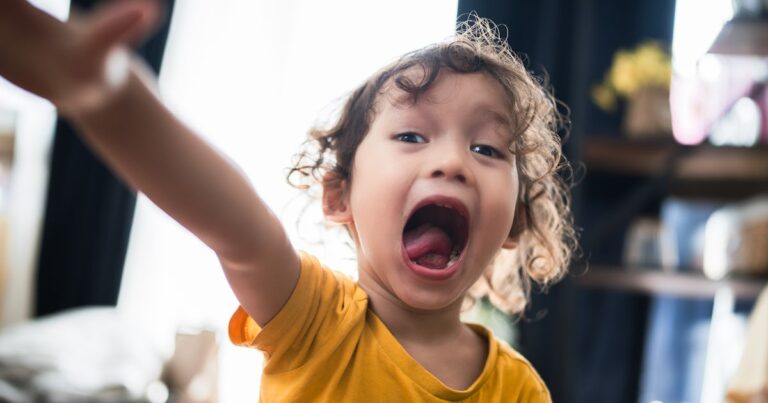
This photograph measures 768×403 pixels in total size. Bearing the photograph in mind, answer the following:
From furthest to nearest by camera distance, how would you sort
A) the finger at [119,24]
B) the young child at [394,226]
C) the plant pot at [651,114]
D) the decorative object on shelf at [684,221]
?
the decorative object on shelf at [684,221] < the plant pot at [651,114] < the young child at [394,226] < the finger at [119,24]

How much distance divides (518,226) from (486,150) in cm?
20

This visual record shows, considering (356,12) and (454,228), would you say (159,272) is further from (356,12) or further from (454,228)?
(454,228)

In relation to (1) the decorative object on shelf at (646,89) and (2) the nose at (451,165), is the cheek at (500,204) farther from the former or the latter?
(1) the decorative object on shelf at (646,89)

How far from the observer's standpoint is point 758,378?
113 cm

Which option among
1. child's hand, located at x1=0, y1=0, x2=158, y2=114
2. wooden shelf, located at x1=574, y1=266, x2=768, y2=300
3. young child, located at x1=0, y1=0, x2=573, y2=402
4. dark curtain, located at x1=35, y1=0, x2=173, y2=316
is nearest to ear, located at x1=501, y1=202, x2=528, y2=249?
young child, located at x1=0, y1=0, x2=573, y2=402

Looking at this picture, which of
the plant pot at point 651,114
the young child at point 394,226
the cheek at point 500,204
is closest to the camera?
the young child at point 394,226

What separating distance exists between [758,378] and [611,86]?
1611 millimetres

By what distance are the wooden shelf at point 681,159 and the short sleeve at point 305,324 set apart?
1.85 metres

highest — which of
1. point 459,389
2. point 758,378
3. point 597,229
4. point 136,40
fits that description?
point 136,40

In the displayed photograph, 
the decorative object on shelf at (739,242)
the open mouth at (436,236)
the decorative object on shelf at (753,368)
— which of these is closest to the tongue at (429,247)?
the open mouth at (436,236)

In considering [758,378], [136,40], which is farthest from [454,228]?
[758,378]

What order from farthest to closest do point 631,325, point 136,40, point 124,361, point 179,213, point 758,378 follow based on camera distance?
point 631,325
point 124,361
point 758,378
point 179,213
point 136,40

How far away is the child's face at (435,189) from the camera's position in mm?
728

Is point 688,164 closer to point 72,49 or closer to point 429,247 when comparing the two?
point 429,247
